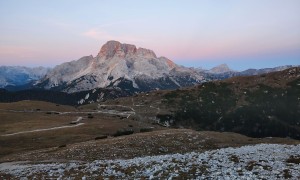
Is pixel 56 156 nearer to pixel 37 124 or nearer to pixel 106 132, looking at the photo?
pixel 106 132

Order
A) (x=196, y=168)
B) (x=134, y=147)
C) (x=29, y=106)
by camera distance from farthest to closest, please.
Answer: (x=29, y=106) → (x=134, y=147) → (x=196, y=168)

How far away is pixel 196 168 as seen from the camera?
31.4 m

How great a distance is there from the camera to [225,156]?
36844 mm

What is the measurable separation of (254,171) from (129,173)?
460 inches

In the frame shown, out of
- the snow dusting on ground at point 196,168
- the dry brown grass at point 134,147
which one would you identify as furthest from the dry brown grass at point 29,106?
the snow dusting on ground at point 196,168

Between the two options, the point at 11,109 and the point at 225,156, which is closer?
the point at 225,156

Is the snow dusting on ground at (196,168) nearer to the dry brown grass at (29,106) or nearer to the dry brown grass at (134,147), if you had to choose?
the dry brown grass at (134,147)

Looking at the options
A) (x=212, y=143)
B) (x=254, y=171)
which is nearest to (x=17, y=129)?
(x=212, y=143)

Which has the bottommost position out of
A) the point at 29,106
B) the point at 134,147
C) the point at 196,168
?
the point at 134,147

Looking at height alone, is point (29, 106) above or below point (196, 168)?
below

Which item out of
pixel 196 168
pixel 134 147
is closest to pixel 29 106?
pixel 134 147

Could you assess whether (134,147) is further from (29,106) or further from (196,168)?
(29,106)

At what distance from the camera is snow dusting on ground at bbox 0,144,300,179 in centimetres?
2856

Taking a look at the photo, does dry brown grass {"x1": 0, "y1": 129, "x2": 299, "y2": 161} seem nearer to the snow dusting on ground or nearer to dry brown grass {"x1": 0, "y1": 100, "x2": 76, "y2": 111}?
the snow dusting on ground
